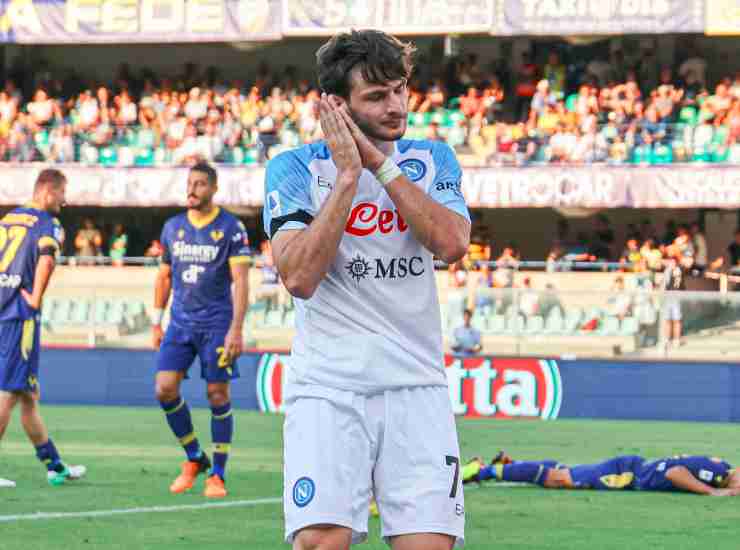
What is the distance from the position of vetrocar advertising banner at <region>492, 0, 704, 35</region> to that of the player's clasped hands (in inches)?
991

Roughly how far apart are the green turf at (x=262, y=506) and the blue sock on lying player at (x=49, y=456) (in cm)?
16

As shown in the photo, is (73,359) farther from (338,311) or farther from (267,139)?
(338,311)

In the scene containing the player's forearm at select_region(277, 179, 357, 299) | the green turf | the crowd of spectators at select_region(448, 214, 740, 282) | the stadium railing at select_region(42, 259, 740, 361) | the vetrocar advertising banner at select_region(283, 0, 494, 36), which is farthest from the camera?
the vetrocar advertising banner at select_region(283, 0, 494, 36)

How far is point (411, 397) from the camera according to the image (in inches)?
178

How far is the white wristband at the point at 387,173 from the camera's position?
4.36 m

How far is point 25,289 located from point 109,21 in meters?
22.2

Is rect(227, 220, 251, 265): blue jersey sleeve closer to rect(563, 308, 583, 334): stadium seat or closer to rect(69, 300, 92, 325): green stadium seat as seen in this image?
rect(563, 308, 583, 334): stadium seat

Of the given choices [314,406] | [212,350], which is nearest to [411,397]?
[314,406]

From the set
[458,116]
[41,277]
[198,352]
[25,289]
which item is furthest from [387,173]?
[458,116]

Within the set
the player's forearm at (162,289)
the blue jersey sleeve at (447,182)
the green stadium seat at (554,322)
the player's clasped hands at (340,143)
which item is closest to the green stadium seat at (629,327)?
the green stadium seat at (554,322)

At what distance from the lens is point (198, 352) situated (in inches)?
413

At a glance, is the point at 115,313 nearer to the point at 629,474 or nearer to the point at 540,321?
the point at 540,321

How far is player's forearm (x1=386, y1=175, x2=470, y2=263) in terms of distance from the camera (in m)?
4.36

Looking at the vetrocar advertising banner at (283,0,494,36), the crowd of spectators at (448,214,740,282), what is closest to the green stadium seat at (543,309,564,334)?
the crowd of spectators at (448,214,740,282)
